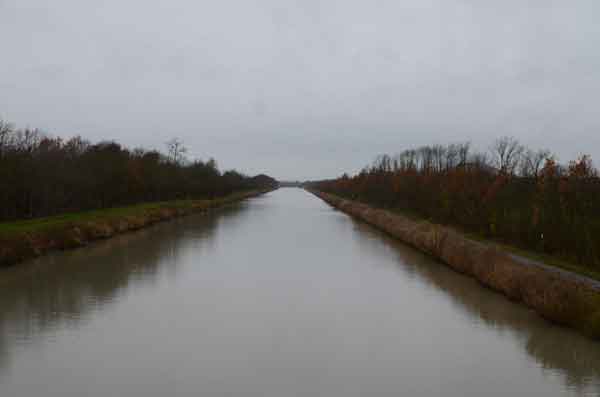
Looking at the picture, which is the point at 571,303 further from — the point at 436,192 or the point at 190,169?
the point at 190,169

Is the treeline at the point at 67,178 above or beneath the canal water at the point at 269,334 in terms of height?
above

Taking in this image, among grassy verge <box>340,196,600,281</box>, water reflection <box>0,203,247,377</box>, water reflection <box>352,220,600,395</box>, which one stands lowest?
water reflection <box>352,220,600,395</box>

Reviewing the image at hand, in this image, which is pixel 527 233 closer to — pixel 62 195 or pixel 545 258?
pixel 545 258

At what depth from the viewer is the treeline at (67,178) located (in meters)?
21.5

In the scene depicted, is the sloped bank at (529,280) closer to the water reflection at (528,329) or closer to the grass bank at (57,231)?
the water reflection at (528,329)

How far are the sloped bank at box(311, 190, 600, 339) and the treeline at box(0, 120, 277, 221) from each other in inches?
681

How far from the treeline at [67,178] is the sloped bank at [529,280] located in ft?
56.7

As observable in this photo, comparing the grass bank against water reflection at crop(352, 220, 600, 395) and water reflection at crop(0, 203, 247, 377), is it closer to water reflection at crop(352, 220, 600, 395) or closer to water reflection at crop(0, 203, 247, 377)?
water reflection at crop(0, 203, 247, 377)

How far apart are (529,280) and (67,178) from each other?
2154 cm

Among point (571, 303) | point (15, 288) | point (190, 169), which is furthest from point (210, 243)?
point (190, 169)

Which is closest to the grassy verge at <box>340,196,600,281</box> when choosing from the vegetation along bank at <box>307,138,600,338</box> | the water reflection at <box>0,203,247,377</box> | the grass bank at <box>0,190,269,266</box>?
the vegetation along bank at <box>307,138,600,338</box>

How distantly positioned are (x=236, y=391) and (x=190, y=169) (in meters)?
52.9

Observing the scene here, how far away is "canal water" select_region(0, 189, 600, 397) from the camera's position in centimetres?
762

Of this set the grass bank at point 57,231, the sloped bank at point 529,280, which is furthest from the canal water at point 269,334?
the grass bank at point 57,231
